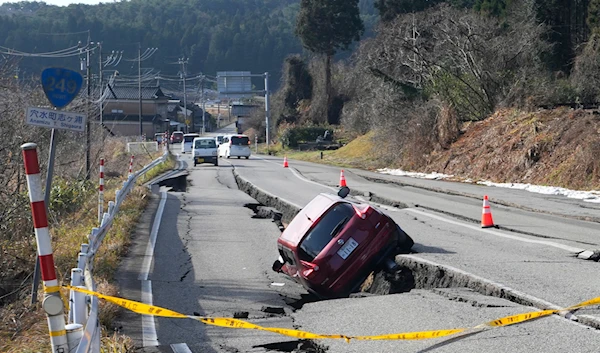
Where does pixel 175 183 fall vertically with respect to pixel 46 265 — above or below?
below

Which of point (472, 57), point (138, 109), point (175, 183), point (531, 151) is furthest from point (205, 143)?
point (138, 109)

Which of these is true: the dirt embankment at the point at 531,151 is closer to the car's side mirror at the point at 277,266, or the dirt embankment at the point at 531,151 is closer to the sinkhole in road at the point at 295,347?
the car's side mirror at the point at 277,266

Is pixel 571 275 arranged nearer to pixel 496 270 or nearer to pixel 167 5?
pixel 496 270

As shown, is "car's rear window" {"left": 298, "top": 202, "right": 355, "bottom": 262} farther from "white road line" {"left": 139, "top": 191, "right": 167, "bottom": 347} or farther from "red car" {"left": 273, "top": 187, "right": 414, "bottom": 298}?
"white road line" {"left": 139, "top": 191, "right": 167, "bottom": 347}

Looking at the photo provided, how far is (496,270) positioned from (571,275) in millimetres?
927

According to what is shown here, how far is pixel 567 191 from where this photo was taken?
22703mm

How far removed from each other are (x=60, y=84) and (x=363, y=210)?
170 inches

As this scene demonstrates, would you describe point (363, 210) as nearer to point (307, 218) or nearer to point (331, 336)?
point (307, 218)

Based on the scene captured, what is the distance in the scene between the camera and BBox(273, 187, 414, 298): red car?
10.0 meters

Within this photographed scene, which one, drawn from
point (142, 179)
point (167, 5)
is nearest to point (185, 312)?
point (142, 179)

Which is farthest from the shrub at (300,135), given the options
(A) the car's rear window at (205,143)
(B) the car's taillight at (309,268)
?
(B) the car's taillight at (309,268)

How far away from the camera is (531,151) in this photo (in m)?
27.4

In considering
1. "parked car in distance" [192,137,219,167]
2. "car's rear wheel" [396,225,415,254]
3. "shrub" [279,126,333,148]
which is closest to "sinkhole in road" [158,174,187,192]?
"parked car in distance" [192,137,219,167]

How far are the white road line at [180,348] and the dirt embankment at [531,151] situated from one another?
709 inches
